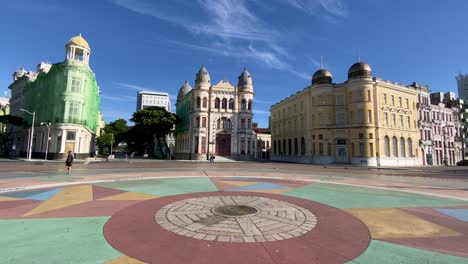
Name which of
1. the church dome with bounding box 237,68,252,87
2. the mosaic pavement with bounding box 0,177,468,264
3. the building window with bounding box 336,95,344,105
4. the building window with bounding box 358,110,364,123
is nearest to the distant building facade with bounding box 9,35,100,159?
the church dome with bounding box 237,68,252,87

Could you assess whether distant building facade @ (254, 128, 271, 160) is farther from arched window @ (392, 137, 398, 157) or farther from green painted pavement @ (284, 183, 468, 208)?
green painted pavement @ (284, 183, 468, 208)

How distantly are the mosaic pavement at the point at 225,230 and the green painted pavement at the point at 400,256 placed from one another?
2 centimetres

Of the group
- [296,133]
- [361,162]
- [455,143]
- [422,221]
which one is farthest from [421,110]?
[422,221]

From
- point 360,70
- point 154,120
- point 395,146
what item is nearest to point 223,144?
point 154,120

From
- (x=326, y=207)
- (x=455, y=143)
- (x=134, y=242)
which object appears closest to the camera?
(x=134, y=242)

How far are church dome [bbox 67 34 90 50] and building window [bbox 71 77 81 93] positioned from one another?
18.9 feet

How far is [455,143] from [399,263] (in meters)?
73.0

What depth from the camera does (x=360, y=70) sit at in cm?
4238

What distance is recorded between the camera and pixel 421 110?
5012 cm

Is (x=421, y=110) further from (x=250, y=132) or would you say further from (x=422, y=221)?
(x=422, y=221)

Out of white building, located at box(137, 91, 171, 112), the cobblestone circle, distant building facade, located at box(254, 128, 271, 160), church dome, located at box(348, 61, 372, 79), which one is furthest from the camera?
white building, located at box(137, 91, 171, 112)

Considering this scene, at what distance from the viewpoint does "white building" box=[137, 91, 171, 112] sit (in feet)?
617

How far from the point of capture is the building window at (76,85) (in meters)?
39.0

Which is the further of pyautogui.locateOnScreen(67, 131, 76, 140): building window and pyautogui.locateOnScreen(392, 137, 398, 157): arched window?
pyautogui.locateOnScreen(392, 137, 398, 157): arched window
